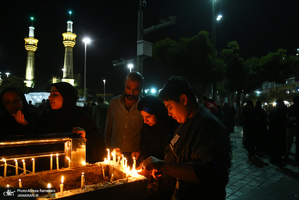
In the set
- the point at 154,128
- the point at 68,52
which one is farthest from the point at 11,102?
the point at 68,52

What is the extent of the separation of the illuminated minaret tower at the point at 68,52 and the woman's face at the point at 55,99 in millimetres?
62839


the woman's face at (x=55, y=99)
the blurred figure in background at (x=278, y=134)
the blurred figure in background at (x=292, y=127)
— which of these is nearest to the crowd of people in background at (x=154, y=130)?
the woman's face at (x=55, y=99)

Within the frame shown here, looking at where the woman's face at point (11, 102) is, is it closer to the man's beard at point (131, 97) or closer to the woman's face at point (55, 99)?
the woman's face at point (55, 99)

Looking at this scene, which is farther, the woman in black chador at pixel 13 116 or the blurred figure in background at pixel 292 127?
the blurred figure in background at pixel 292 127

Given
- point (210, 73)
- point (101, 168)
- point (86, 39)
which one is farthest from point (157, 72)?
point (101, 168)

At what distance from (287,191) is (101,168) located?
5.06m

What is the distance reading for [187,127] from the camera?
1.73 m

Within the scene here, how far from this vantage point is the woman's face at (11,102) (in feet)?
10.2

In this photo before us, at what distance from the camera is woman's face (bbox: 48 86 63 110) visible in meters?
3.04

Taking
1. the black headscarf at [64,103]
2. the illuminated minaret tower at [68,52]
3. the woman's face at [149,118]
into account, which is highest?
the illuminated minaret tower at [68,52]

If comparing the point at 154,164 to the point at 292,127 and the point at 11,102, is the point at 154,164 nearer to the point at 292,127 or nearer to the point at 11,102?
the point at 11,102

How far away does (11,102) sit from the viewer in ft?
10.3

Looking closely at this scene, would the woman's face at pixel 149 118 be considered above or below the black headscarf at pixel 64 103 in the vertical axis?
below

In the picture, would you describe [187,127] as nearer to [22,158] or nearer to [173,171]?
[173,171]
